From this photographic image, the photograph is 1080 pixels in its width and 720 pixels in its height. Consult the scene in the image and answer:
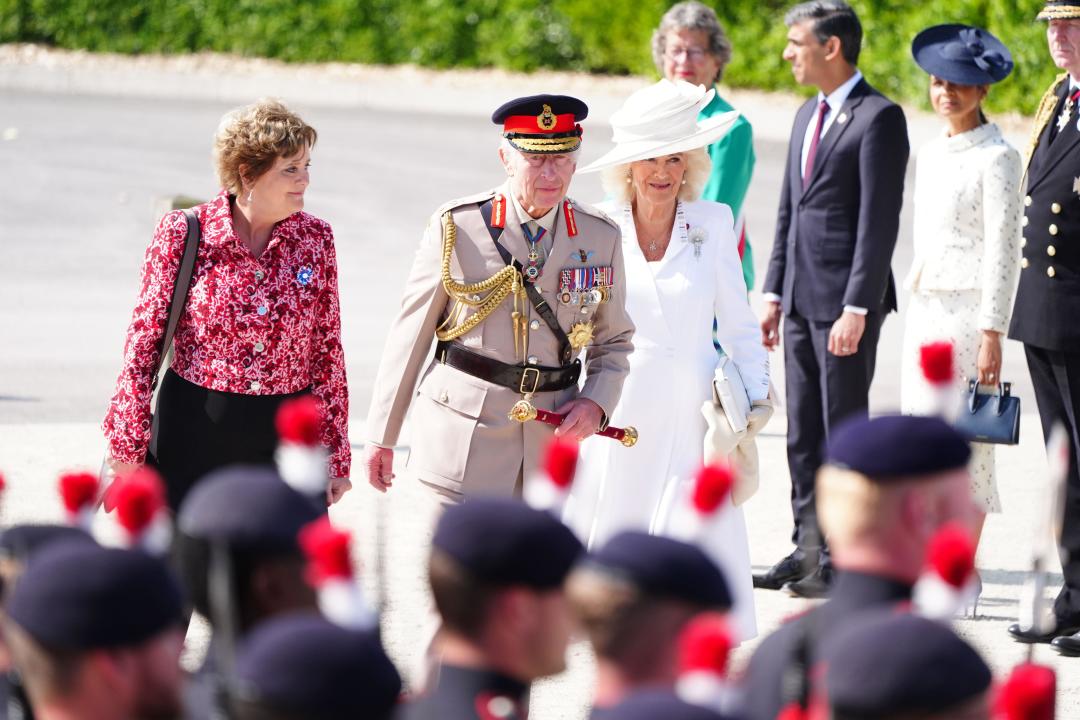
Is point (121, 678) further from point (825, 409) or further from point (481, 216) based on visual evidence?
point (825, 409)

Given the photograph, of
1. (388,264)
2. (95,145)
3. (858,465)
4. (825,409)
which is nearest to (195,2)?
(95,145)

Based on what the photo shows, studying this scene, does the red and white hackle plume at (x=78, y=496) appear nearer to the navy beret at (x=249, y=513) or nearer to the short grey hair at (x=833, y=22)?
the navy beret at (x=249, y=513)

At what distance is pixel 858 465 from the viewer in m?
3.57

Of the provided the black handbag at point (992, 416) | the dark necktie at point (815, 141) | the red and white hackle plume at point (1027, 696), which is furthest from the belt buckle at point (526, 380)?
the red and white hackle plume at point (1027, 696)

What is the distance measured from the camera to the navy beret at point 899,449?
3555mm

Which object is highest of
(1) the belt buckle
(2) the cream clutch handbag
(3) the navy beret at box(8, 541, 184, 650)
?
(3) the navy beret at box(8, 541, 184, 650)

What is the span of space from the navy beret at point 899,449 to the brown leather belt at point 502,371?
84.2 inches

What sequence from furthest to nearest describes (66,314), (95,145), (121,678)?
(95,145), (66,314), (121,678)

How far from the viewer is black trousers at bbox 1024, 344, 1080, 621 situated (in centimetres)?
674

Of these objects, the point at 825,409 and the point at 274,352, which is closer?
the point at 274,352

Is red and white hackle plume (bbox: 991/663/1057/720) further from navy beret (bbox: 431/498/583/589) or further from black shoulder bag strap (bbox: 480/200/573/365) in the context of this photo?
black shoulder bag strap (bbox: 480/200/573/365)

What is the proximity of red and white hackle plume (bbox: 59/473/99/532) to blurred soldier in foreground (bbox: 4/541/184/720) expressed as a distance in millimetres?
777

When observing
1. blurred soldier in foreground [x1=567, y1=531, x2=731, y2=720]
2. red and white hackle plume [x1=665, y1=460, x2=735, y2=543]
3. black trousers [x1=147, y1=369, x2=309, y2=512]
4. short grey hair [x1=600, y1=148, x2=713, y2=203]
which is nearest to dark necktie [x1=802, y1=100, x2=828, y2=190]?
short grey hair [x1=600, y1=148, x2=713, y2=203]

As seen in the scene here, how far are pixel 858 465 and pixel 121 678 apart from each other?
4.74 ft
